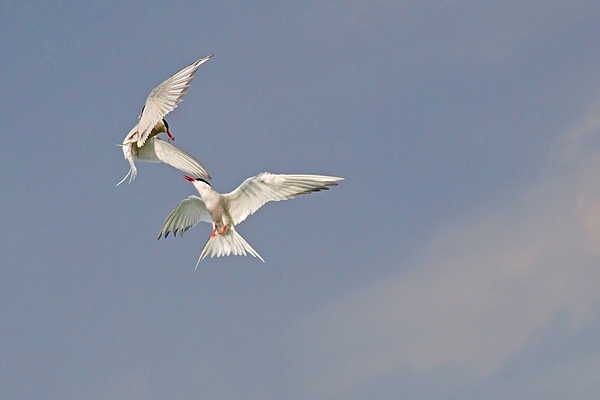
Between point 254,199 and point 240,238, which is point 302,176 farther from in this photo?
point 240,238

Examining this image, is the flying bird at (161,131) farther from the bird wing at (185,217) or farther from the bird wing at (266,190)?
the bird wing at (185,217)

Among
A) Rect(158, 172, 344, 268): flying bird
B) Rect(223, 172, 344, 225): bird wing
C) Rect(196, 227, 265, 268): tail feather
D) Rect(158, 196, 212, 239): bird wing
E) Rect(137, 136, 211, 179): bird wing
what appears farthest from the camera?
Rect(158, 196, 212, 239): bird wing

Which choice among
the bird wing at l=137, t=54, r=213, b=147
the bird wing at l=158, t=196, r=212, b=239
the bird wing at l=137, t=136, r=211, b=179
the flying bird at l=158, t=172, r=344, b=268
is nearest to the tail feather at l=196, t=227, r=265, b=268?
the flying bird at l=158, t=172, r=344, b=268

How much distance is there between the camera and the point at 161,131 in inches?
671

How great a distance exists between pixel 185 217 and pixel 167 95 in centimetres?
400

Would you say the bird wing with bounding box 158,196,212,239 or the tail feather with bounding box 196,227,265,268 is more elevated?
the bird wing with bounding box 158,196,212,239

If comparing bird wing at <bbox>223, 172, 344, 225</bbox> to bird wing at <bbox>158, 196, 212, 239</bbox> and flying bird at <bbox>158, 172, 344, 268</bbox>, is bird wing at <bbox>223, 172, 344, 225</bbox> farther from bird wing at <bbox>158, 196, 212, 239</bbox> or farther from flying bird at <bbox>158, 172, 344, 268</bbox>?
bird wing at <bbox>158, 196, 212, 239</bbox>

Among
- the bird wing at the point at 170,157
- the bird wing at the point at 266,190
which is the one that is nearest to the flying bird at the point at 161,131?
the bird wing at the point at 170,157

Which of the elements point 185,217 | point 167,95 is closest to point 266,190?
point 167,95

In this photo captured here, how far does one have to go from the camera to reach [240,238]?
56.0ft

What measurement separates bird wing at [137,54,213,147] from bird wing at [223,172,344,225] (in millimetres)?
2262

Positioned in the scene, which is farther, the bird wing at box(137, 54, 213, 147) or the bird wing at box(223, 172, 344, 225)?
the bird wing at box(137, 54, 213, 147)

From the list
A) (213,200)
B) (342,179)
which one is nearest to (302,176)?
(342,179)

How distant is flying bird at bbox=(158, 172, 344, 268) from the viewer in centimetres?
1512
